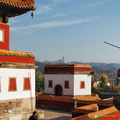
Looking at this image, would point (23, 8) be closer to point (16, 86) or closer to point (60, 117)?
point (16, 86)

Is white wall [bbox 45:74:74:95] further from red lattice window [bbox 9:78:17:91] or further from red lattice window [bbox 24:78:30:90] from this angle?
red lattice window [bbox 9:78:17:91]

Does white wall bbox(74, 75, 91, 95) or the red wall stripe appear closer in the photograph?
the red wall stripe

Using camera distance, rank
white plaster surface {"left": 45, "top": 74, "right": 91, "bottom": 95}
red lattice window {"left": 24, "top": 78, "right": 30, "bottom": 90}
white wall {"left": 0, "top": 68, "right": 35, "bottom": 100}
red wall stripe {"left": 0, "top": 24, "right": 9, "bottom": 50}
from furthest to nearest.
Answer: white plaster surface {"left": 45, "top": 74, "right": 91, "bottom": 95}, red wall stripe {"left": 0, "top": 24, "right": 9, "bottom": 50}, red lattice window {"left": 24, "top": 78, "right": 30, "bottom": 90}, white wall {"left": 0, "top": 68, "right": 35, "bottom": 100}

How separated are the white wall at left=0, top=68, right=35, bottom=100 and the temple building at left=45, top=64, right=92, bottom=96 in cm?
835

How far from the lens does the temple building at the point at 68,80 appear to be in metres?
24.0

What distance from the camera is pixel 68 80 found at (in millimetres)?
24250

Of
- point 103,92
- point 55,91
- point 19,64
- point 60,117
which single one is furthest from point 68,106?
point 103,92

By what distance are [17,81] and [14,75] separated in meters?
0.51

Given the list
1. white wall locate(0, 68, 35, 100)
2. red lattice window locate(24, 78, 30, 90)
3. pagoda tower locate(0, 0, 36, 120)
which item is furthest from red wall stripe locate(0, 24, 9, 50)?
red lattice window locate(24, 78, 30, 90)

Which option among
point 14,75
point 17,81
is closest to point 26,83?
point 17,81

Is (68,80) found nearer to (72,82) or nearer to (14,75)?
(72,82)

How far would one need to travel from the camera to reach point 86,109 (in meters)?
14.7

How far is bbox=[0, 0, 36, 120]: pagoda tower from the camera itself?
14453 mm

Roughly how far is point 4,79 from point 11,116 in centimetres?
256
